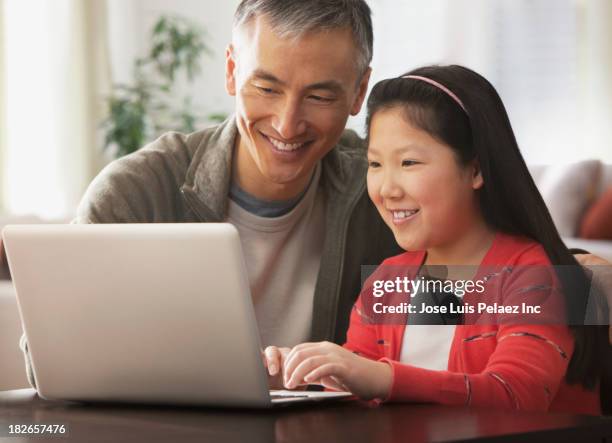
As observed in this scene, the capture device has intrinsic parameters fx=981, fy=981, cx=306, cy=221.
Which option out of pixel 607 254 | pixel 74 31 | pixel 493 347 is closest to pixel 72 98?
pixel 74 31

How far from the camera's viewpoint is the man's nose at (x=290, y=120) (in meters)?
1.67

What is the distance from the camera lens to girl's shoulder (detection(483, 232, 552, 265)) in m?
1.39

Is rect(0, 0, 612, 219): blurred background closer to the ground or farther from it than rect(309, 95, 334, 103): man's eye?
closer to the ground

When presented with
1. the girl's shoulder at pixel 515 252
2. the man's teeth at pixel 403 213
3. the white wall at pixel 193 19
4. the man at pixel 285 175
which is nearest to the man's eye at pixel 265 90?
the man at pixel 285 175

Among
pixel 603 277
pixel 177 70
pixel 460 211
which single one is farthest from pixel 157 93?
pixel 603 277

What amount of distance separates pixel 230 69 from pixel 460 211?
0.59 metres

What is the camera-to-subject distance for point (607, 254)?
404cm

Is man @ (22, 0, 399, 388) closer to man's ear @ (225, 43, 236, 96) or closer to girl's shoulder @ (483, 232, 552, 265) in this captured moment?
man's ear @ (225, 43, 236, 96)

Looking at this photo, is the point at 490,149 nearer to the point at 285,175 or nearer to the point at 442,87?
the point at 442,87

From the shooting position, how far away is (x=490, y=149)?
1.44 metres

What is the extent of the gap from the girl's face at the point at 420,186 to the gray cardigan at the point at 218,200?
399 mm

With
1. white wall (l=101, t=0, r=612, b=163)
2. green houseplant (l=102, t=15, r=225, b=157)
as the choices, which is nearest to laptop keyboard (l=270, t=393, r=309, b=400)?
green houseplant (l=102, t=15, r=225, b=157)

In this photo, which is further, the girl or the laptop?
the girl

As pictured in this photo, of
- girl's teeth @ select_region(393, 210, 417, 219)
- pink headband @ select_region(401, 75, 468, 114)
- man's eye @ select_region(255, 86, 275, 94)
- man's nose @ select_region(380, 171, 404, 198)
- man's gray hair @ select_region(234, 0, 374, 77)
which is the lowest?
girl's teeth @ select_region(393, 210, 417, 219)
